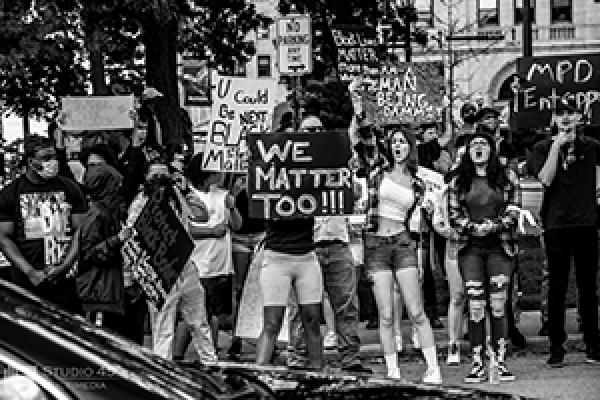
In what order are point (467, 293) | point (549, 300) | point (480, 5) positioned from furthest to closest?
point (480, 5)
point (549, 300)
point (467, 293)

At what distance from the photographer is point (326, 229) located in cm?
980

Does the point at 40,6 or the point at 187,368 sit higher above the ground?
the point at 40,6

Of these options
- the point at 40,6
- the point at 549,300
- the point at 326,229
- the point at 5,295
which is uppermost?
the point at 40,6

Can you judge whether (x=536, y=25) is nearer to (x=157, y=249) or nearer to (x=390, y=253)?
(x=390, y=253)

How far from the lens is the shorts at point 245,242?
11250mm

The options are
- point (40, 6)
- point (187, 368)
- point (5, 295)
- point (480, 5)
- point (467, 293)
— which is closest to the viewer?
point (5, 295)

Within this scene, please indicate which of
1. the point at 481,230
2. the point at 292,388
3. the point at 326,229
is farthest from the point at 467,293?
the point at 292,388

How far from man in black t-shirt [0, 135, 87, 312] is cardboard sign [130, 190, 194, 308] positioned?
524 mm

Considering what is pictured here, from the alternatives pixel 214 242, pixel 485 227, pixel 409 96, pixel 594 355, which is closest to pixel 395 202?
pixel 485 227

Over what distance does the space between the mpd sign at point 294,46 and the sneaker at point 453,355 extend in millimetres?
3967

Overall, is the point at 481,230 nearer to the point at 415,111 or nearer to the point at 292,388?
the point at 415,111

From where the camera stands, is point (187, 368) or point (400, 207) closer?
point (187, 368)

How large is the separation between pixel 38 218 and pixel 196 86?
317 inches

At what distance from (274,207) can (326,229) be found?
0.96m
